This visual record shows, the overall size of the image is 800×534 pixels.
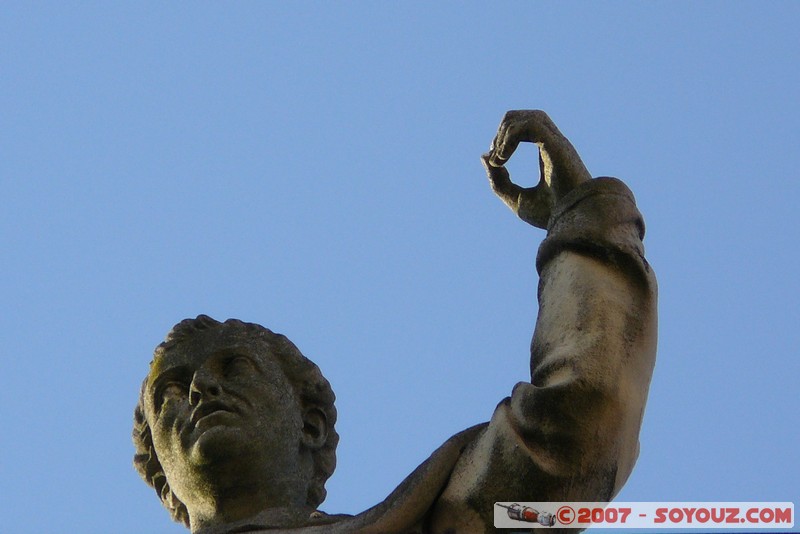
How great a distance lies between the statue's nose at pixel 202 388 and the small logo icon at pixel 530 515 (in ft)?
6.47

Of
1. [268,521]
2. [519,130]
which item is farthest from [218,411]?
[519,130]

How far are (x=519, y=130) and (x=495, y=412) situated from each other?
169 cm

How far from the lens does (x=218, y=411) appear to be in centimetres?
949

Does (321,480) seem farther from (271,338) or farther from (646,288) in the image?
(646,288)

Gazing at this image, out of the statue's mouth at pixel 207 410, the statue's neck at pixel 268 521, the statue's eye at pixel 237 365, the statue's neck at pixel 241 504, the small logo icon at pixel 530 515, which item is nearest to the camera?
the small logo icon at pixel 530 515

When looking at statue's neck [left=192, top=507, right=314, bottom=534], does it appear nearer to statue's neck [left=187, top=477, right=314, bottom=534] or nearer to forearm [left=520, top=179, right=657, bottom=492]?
statue's neck [left=187, top=477, right=314, bottom=534]

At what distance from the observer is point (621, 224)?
896cm

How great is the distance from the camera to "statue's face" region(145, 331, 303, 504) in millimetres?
9391

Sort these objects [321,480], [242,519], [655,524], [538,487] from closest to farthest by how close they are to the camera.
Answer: [538,487]
[655,524]
[242,519]
[321,480]

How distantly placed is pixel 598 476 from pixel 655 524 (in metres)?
0.65

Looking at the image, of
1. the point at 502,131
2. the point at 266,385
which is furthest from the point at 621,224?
the point at 266,385

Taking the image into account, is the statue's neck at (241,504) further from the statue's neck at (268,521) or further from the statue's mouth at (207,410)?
the statue's mouth at (207,410)

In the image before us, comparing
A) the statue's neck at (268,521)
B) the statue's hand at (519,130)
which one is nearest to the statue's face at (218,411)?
the statue's neck at (268,521)

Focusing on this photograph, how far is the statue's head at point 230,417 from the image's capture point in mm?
9406
